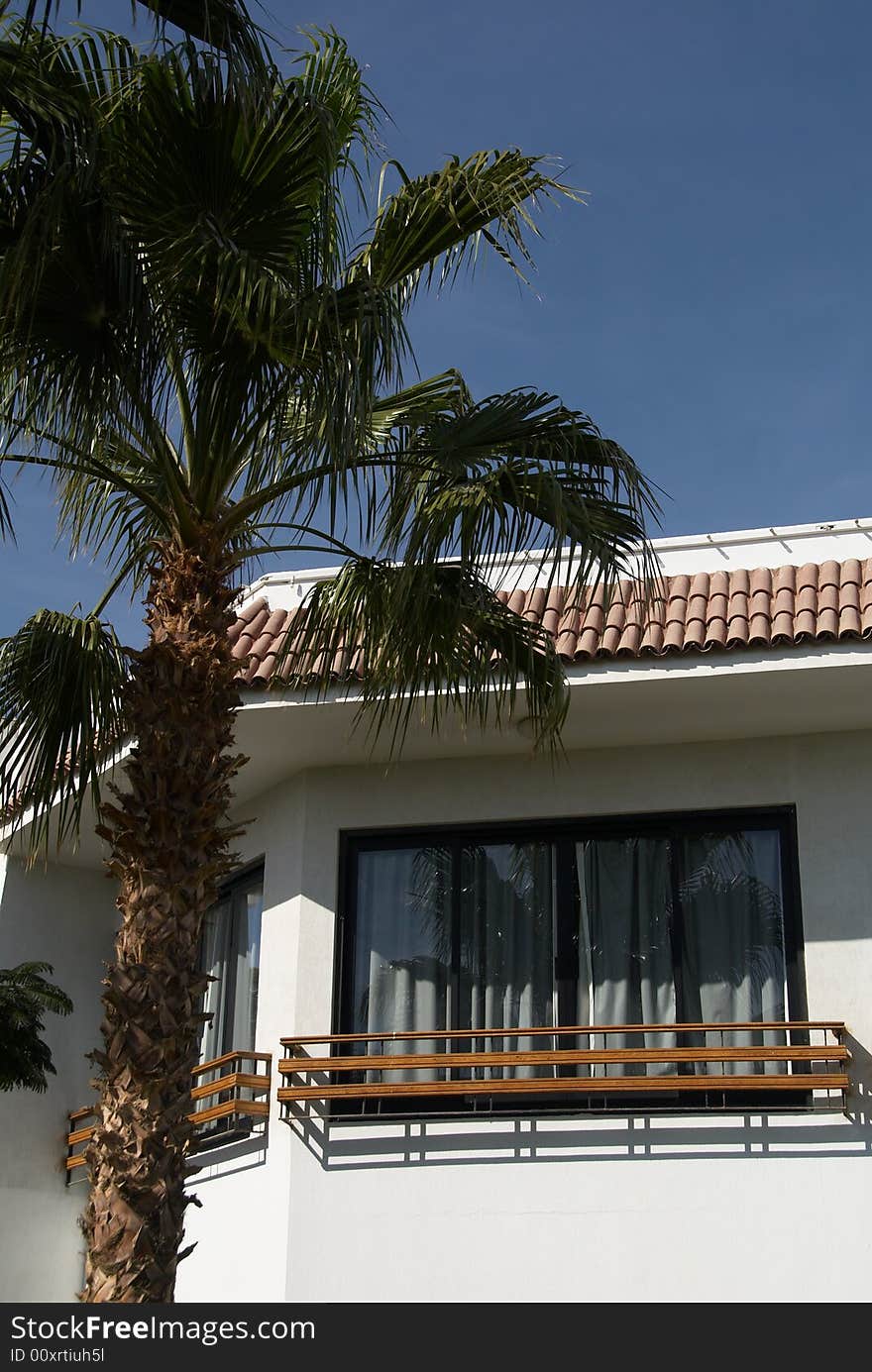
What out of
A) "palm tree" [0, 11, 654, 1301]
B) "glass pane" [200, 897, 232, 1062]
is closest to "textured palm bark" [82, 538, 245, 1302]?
"palm tree" [0, 11, 654, 1301]

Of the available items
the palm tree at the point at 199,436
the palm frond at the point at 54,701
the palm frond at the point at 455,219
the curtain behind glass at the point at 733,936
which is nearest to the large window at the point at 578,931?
the curtain behind glass at the point at 733,936

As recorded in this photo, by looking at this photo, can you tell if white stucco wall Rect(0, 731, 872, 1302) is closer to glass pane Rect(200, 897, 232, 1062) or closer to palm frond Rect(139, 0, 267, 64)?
glass pane Rect(200, 897, 232, 1062)

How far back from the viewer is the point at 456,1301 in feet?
35.2

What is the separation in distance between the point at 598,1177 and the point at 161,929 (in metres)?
4.93

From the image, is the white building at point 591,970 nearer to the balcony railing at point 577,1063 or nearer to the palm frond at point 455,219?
the balcony railing at point 577,1063

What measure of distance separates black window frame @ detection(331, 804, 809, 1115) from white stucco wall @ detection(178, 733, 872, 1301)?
102 mm

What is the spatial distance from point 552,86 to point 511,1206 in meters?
7.30

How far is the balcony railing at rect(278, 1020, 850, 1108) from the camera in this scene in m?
10.7

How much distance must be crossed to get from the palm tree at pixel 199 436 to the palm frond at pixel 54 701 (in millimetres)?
18

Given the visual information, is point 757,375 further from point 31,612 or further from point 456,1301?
point 456,1301

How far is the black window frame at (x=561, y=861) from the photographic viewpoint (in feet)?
37.1

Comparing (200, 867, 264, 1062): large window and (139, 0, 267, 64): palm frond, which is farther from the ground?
(139, 0, 267, 64): palm frond

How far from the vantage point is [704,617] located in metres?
11.2

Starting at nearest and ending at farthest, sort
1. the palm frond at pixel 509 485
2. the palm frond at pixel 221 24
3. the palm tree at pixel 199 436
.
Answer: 1. the palm tree at pixel 199 436
2. the palm frond at pixel 221 24
3. the palm frond at pixel 509 485
